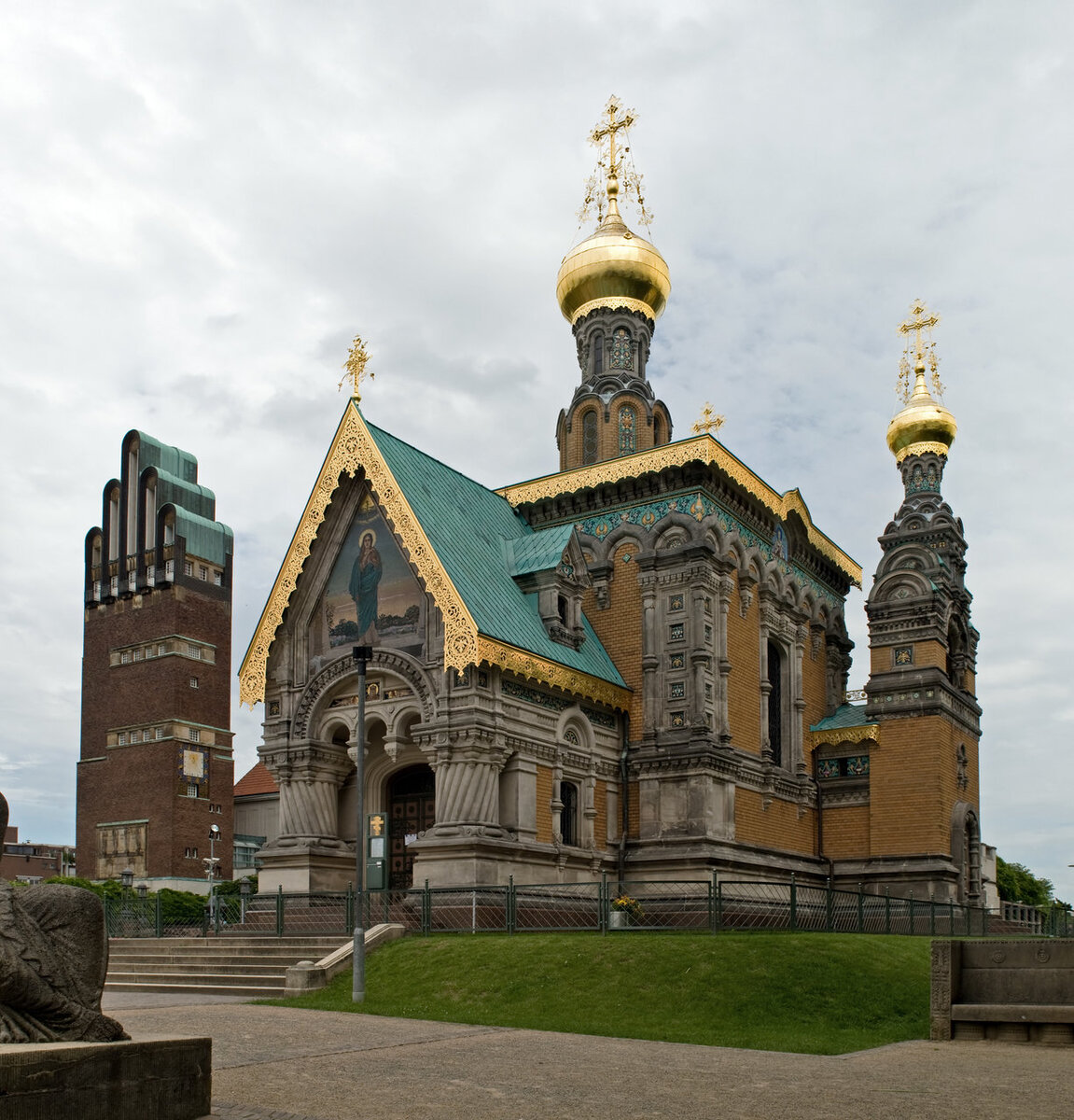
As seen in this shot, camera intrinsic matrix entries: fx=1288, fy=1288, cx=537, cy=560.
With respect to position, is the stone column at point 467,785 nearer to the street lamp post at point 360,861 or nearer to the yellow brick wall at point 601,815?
the yellow brick wall at point 601,815

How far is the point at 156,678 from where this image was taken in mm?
59000

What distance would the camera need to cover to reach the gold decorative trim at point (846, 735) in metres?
31.3

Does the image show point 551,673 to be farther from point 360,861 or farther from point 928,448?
point 928,448

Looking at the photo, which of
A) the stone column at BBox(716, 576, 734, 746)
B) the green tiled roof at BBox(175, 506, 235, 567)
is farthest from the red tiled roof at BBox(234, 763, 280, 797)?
the stone column at BBox(716, 576, 734, 746)

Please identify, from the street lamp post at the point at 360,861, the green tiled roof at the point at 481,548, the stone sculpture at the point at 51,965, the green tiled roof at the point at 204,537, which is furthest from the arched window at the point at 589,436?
the green tiled roof at the point at 204,537

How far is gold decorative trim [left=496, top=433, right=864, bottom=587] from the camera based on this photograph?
1112 inches

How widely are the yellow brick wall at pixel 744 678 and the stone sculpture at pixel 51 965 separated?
A: 21463 millimetres

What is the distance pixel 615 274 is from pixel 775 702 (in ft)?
38.5

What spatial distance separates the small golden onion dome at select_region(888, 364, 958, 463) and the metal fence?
53.9 feet

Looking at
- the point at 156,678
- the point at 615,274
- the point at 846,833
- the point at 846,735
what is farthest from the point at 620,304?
the point at 156,678

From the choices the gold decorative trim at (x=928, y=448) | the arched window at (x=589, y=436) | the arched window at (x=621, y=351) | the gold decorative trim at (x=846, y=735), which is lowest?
the gold decorative trim at (x=846, y=735)

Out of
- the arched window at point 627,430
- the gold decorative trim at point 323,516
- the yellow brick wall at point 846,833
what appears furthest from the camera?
the arched window at point 627,430

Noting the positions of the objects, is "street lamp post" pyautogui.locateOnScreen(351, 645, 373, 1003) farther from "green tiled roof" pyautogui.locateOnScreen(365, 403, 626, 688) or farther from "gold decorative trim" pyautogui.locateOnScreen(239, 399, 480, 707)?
"gold decorative trim" pyautogui.locateOnScreen(239, 399, 480, 707)

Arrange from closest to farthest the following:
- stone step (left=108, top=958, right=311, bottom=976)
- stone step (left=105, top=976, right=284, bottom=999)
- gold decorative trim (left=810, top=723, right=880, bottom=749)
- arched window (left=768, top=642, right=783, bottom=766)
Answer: stone step (left=105, top=976, right=284, bottom=999), stone step (left=108, top=958, right=311, bottom=976), arched window (left=768, top=642, right=783, bottom=766), gold decorative trim (left=810, top=723, right=880, bottom=749)
